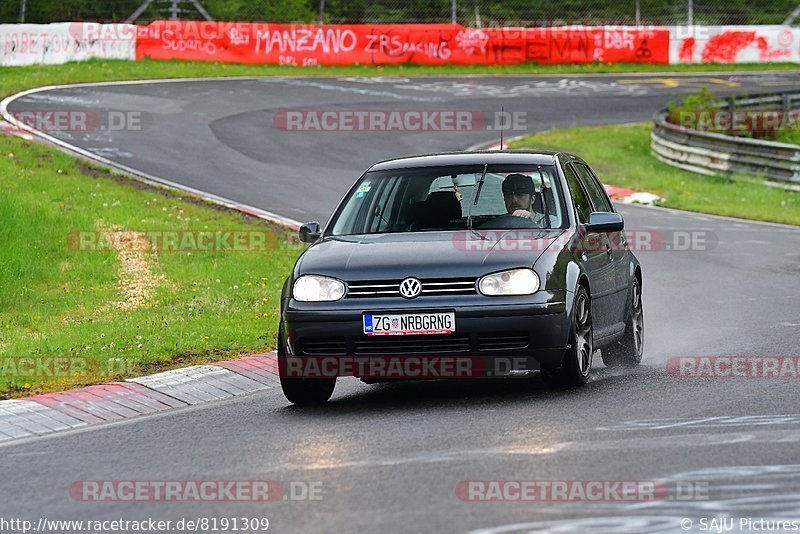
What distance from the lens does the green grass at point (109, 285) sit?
10.9 meters

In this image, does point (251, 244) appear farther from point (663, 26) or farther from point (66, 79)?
point (663, 26)

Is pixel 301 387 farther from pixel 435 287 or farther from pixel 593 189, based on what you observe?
pixel 593 189

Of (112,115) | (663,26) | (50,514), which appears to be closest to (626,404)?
(50,514)

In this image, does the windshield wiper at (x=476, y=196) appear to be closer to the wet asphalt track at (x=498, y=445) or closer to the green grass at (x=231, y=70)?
the wet asphalt track at (x=498, y=445)

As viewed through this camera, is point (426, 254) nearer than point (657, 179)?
Yes

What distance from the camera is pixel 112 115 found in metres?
29.3

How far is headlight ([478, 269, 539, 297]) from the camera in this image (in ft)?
28.5

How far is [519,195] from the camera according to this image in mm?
9844

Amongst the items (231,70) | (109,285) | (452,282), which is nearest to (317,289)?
(452,282)

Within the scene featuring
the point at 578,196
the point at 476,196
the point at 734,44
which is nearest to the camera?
the point at 476,196

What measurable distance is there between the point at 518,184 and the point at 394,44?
1329 inches

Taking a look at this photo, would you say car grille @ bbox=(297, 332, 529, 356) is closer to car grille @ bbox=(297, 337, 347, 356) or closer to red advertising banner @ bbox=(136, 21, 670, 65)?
car grille @ bbox=(297, 337, 347, 356)

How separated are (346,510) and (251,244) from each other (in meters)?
11.3

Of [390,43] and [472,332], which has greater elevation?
[472,332]
